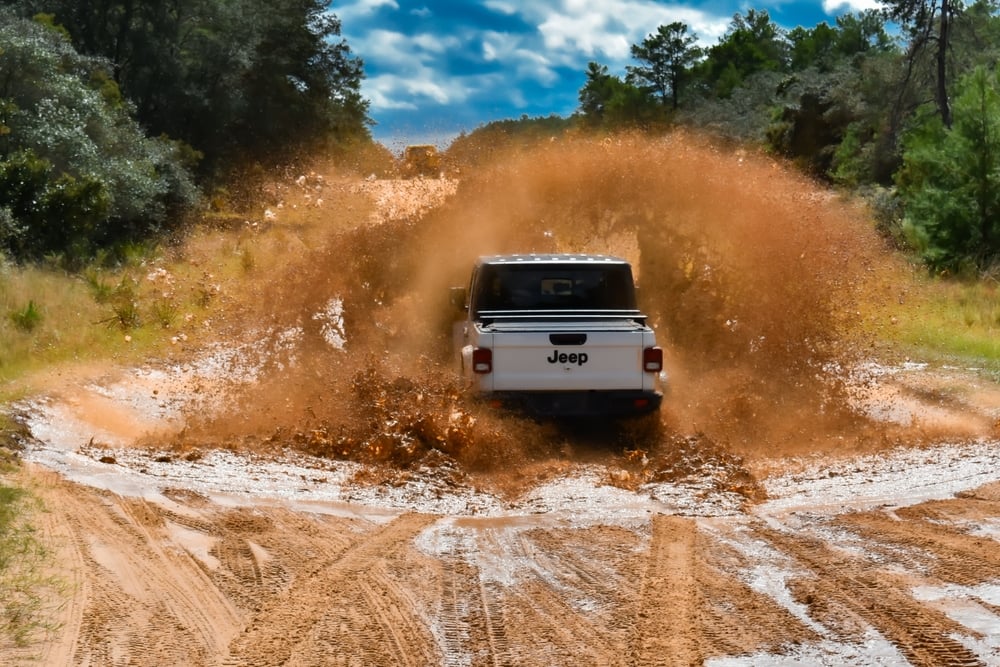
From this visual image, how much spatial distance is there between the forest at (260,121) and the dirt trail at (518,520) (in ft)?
22.1

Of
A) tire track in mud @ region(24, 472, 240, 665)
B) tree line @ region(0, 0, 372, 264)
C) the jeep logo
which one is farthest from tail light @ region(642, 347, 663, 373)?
tree line @ region(0, 0, 372, 264)

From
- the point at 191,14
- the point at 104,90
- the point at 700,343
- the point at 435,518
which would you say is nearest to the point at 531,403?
the point at 435,518

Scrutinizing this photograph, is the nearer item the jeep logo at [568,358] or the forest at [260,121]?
the jeep logo at [568,358]

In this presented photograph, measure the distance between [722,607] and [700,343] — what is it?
8.58 metres

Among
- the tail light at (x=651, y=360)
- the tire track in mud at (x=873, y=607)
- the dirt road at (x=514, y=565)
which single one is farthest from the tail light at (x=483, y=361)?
the tire track in mud at (x=873, y=607)

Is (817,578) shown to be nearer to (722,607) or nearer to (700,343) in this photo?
(722,607)

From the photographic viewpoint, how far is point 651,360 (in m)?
10.3

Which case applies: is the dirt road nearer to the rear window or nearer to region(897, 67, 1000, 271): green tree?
the rear window

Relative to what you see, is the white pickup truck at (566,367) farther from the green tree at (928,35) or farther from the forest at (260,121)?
the green tree at (928,35)

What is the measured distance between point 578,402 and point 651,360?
2.47ft

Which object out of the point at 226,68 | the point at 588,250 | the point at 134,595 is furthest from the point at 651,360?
the point at 226,68

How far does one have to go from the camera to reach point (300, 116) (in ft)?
117

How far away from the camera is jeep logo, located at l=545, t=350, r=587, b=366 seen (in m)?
10.2

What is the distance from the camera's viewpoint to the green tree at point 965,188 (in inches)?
920
